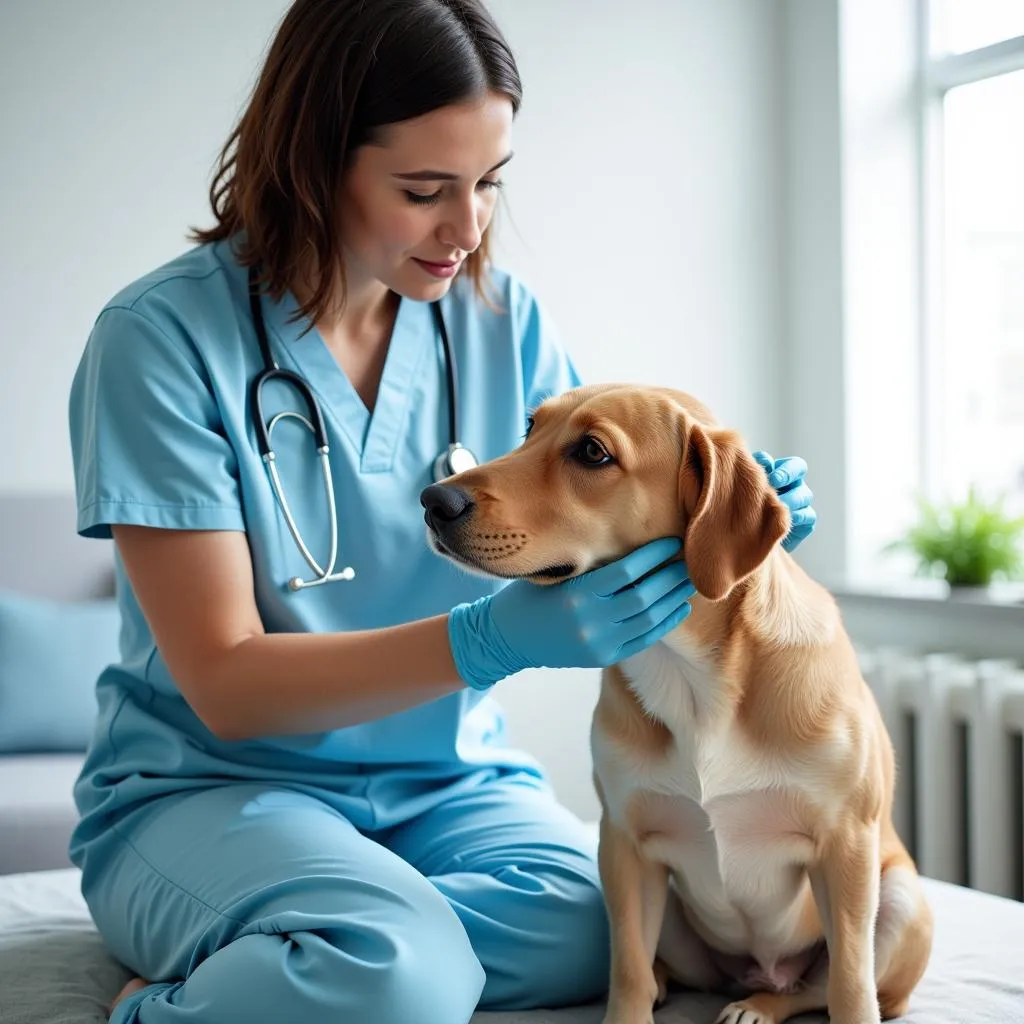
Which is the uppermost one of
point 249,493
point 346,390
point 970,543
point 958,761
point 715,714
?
point 346,390

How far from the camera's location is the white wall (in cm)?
263

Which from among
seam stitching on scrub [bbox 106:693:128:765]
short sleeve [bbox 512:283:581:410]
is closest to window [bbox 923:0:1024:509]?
short sleeve [bbox 512:283:581:410]

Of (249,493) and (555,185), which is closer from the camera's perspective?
(249,493)

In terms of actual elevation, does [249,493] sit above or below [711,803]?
above

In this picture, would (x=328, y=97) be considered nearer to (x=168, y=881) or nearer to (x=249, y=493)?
(x=249, y=493)

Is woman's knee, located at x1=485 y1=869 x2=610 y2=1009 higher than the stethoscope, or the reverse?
the stethoscope

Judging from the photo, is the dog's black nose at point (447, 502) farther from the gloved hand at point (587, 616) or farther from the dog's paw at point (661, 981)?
the dog's paw at point (661, 981)

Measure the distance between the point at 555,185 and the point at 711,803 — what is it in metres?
2.13

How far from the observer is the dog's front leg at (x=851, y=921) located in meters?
1.22

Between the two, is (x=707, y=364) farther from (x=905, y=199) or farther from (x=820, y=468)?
(x=905, y=199)

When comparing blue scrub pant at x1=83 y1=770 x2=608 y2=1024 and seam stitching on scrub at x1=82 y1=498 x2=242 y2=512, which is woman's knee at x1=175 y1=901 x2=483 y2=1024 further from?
seam stitching on scrub at x1=82 y1=498 x2=242 y2=512

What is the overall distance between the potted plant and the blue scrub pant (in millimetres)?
1425

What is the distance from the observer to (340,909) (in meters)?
1.24

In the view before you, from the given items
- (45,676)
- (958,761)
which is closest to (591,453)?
(45,676)
